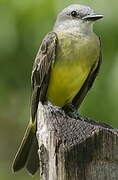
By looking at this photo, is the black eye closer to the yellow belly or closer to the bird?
the bird

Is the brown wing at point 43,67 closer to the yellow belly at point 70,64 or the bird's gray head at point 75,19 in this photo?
the yellow belly at point 70,64

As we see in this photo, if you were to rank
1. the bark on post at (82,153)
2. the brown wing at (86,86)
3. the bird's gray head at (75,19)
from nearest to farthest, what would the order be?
Result: 1. the bark on post at (82,153)
2. the bird's gray head at (75,19)
3. the brown wing at (86,86)

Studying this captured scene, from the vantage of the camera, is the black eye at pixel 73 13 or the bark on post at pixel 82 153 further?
the black eye at pixel 73 13

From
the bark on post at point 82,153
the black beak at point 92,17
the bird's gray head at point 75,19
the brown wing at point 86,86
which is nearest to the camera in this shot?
the bark on post at point 82,153

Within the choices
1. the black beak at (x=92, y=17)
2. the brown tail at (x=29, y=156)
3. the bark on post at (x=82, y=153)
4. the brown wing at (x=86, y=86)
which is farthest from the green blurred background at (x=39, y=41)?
the bark on post at (x=82, y=153)

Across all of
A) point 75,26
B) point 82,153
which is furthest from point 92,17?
point 82,153

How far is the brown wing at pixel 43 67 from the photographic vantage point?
4621 mm

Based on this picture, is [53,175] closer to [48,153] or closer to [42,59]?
[48,153]

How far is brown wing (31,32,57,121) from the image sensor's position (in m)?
4.62

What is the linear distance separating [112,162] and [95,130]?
15 centimetres

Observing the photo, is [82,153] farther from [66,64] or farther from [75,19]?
[75,19]

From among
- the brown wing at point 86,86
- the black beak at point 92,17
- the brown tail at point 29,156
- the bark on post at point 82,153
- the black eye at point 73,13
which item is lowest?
the bark on post at point 82,153

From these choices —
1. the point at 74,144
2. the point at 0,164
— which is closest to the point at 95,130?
the point at 74,144

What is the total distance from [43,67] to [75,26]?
47cm
